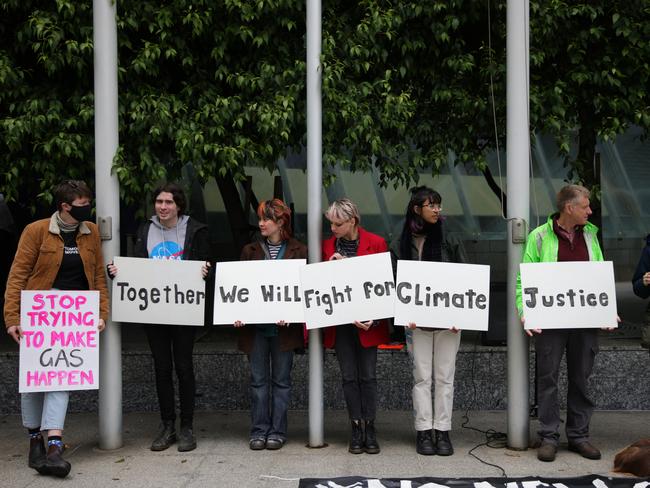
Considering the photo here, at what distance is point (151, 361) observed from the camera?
7.97m

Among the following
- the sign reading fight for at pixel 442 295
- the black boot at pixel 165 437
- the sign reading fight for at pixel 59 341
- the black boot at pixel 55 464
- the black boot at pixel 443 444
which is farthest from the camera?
the black boot at pixel 165 437

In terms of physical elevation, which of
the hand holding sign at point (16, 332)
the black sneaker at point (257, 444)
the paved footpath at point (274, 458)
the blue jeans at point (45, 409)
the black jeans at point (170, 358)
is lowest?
the paved footpath at point (274, 458)

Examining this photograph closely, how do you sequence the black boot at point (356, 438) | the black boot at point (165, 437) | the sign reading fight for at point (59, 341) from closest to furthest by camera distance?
the sign reading fight for at point (59, 341)
the black boot at point (356, 438)
the black boot at point (165, 437)

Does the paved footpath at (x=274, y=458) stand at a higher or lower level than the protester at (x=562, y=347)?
lower

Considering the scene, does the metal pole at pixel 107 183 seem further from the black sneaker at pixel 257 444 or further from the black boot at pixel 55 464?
the black sneaker at pixel 257 444

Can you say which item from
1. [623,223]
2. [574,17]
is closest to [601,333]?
[574,17]

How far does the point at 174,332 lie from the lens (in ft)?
21.8

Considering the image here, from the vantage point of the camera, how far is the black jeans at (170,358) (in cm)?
664

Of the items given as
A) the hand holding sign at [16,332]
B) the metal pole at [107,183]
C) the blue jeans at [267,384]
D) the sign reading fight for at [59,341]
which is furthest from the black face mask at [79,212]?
the blue jeans at [267,384]

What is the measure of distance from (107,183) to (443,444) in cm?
315

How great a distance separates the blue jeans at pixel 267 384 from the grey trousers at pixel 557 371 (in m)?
1.86

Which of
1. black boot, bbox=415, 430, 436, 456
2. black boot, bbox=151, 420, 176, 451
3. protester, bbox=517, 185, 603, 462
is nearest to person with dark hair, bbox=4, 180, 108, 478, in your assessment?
black boot, bbox=151, 420, 176, 451

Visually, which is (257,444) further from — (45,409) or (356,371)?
(45,409)

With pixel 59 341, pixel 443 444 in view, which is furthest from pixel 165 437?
pixel 443 444
